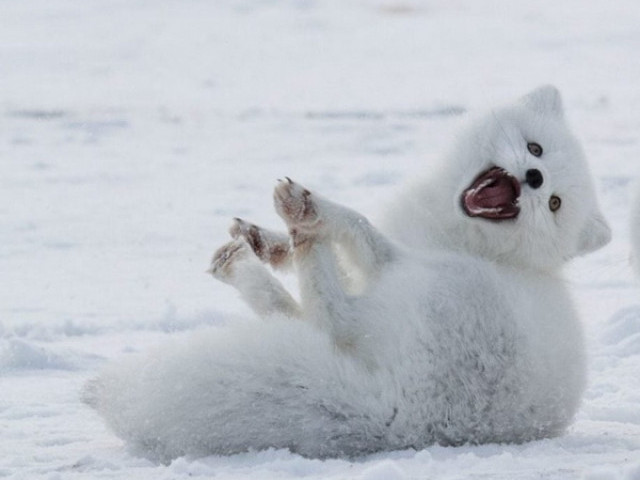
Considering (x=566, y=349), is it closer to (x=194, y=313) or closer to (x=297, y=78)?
(x=194, y=313)

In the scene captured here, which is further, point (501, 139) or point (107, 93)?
point (107, 93)

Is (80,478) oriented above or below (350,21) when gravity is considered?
below

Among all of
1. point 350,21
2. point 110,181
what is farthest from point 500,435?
point 350,21

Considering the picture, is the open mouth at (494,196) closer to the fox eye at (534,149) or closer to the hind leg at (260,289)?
the fox eye at (534,149)

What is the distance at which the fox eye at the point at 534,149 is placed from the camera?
14.2 feet

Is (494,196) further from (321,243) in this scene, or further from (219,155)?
(219,155)

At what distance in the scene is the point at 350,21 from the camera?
57.2ft

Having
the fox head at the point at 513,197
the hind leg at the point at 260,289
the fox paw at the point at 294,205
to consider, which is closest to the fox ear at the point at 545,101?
the fox head at the point at 513,197

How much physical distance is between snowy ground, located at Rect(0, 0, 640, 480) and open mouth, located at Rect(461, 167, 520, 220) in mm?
394

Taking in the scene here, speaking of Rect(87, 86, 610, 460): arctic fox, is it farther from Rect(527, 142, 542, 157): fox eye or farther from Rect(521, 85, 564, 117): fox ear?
Rect(521, 85, 564, 117): fox ear

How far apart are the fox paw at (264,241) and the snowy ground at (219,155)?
387 millimetres

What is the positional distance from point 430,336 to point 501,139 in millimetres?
884

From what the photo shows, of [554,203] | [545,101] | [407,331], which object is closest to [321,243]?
[407,331]

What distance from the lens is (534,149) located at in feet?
14.3
